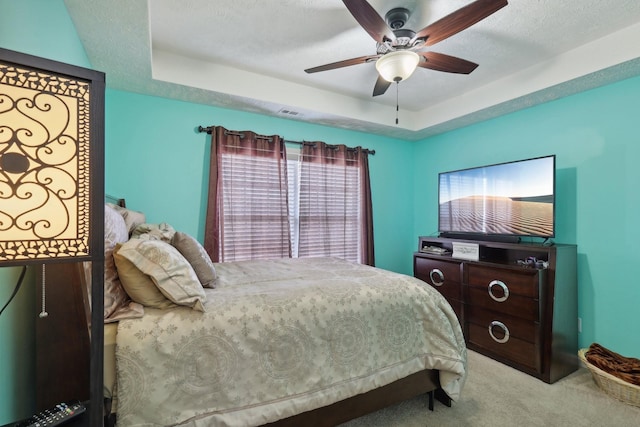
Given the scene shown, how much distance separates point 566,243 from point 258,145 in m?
3.12

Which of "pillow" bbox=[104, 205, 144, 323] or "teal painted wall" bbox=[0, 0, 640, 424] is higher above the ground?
"teal painted wall" bbox=[0, 0, 640, 424]

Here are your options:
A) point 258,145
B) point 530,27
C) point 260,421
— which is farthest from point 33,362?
point 530,27

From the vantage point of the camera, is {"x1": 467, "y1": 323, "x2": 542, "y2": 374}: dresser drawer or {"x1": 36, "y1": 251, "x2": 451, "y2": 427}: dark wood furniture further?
{"x1": 467, "y1": 323, "x2": 542, "y2": 374}: dresser drawer

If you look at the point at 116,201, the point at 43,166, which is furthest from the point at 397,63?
the point at 116,201

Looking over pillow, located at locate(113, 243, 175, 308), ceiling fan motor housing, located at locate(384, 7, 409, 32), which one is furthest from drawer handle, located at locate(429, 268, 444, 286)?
pillow, located at locate(113, 243, 175, 308)

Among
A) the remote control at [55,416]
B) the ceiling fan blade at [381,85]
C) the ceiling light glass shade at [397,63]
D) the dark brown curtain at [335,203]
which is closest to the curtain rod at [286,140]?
the dark brown curtain at [335,203]

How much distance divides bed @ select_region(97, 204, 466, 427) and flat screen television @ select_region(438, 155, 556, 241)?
1.44m

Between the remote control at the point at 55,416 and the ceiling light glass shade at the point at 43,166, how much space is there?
0.51 m

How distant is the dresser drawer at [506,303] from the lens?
2.32m

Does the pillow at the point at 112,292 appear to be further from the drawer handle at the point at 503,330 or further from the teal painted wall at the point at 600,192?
the teal painted wall at the point at 600,192

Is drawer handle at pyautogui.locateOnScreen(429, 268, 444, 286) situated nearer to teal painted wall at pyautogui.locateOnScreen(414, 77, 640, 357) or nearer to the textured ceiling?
teal painted wall at pyautogui.locateOnScreen(414, 77, 640, 357)

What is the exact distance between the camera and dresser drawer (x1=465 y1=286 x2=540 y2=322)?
2.32 m

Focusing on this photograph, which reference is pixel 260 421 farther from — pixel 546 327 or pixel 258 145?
pixel 258 145

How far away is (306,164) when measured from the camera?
11.3 ft
